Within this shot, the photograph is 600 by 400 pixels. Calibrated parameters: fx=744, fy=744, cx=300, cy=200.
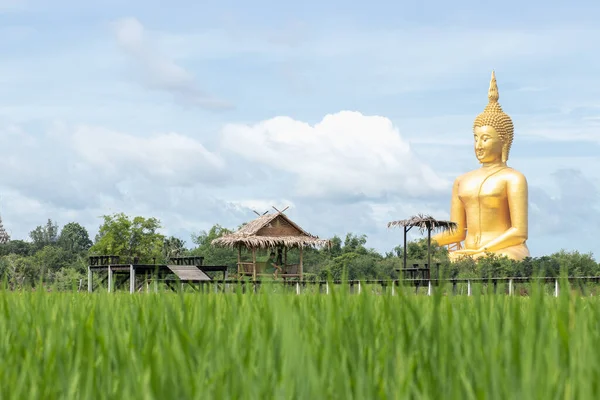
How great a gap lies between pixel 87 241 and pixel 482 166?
55.4m

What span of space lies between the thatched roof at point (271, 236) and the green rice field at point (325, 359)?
25.5 meters

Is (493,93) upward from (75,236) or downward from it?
upward

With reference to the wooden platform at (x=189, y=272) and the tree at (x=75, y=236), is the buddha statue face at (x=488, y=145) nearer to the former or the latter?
the wooden platform at (x=189, y=272)

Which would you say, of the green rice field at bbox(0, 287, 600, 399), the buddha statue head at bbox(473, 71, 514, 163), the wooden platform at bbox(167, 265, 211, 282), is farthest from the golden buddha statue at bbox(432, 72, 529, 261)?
the green rice field at bbox(0, 287, 600, 399)

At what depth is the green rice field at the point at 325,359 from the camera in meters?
1.16

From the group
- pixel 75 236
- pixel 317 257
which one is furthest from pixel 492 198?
pixel 75 236

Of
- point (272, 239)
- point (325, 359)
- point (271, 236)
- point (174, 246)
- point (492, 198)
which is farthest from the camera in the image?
point (174, 246)

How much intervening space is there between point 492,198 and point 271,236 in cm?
1161

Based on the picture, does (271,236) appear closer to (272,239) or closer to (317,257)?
(272,239)

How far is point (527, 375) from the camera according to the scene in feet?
3.64

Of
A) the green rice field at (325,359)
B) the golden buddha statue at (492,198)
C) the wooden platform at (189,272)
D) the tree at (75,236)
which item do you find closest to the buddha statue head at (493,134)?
the golden buddha statue at (492,198)

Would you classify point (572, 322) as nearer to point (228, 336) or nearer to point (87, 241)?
point (228, 336)

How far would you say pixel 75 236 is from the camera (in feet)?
253

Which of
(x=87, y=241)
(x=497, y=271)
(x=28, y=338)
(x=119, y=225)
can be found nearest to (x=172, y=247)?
(x=119, y=225)
